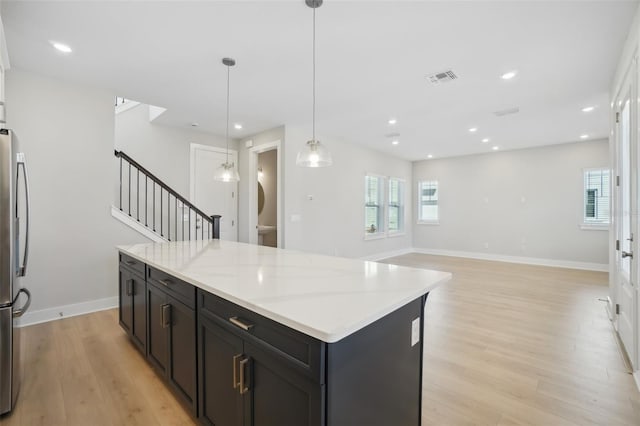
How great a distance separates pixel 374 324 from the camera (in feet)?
4.06

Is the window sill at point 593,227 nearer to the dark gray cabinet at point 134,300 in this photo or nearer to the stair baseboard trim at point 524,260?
the stair baseboard trim at point 524,260

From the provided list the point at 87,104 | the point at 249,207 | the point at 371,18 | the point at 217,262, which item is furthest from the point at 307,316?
the point at 249,207

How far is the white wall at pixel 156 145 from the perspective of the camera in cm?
497

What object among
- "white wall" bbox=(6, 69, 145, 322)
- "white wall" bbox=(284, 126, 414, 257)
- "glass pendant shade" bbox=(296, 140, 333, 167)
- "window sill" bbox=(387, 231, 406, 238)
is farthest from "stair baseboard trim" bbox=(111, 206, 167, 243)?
"window sill" bbox=(387, 231, 406, 238)

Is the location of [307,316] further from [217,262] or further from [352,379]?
[217,262]

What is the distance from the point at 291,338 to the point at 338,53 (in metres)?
2.67

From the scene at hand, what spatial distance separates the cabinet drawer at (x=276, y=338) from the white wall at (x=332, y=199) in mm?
3713

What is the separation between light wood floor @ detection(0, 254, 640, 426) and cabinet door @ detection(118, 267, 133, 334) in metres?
0.21

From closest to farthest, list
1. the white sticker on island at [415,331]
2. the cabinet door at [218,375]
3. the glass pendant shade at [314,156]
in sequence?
the cabinet door at [218,375], the white sticker on island at [415,331], the glass pendant shade at [314,156]

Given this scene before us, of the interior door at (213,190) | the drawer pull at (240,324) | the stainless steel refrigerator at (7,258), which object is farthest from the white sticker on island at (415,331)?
the interior door at (213,190)

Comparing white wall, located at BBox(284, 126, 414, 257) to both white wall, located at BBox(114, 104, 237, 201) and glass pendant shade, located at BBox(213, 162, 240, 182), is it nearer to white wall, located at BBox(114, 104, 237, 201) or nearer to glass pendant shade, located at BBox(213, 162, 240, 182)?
glass pendant shade, located at BBox(213, 162, 240, 182)

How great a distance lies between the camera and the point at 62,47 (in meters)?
2.77

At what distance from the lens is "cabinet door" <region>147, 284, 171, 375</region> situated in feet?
6.49

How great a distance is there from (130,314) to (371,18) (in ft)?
10.7
